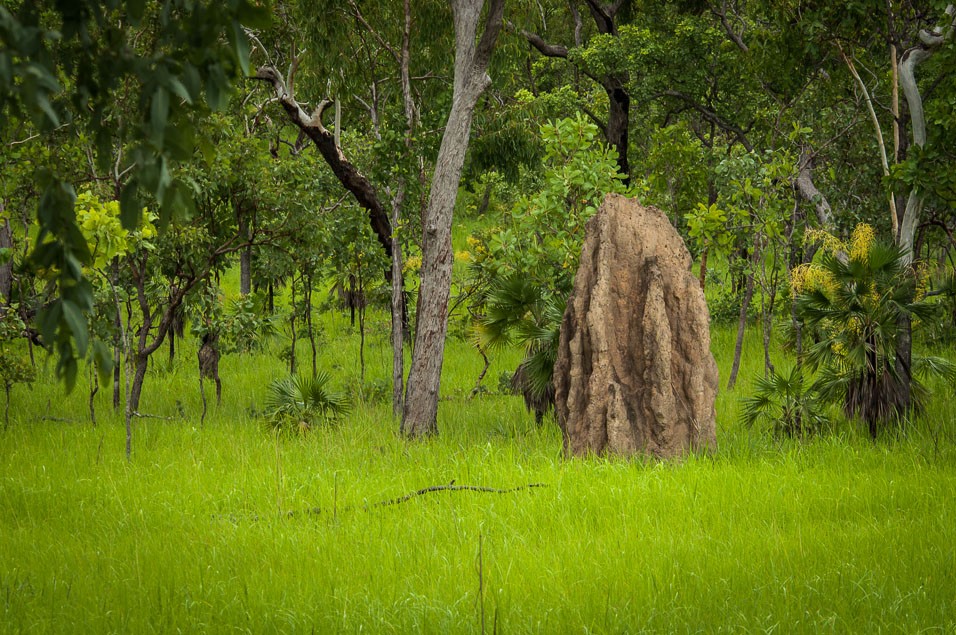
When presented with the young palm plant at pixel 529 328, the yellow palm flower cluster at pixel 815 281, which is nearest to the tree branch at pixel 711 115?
the young palm plant at pixel 529 328

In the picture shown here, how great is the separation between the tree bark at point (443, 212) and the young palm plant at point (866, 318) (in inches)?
177

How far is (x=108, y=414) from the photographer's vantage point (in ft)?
47.9

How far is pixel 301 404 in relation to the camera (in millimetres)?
13188

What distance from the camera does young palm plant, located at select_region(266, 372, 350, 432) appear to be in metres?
13.0

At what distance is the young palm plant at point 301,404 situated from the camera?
512 inches

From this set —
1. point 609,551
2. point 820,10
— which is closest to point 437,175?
point 820,10

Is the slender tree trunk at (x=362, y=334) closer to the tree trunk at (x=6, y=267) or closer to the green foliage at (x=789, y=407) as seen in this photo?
the tree trunk at (x=6, y=267)

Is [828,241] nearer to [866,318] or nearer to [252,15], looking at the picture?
[866,318]

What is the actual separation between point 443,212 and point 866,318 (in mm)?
5263

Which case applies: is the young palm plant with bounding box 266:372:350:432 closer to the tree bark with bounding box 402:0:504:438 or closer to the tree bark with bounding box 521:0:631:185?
the tree bark with bounding box 402:0:504:438

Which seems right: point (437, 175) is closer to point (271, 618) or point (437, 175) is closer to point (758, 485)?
point (758, 485)

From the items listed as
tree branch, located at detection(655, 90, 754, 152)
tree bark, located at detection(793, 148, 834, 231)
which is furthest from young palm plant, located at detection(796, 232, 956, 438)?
tree branch, located at detection(655, 90, 754, 152)

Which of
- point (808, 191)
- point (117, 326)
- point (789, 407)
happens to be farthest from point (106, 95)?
point (808, 191)

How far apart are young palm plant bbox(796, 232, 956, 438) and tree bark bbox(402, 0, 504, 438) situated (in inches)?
177
